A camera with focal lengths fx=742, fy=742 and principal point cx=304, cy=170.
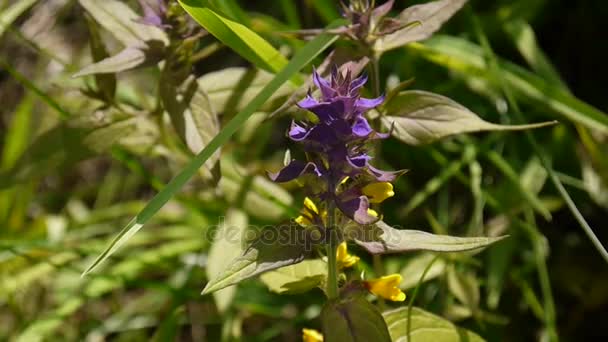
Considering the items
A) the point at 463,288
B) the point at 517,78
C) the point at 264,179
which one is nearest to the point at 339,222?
the point at 463,288

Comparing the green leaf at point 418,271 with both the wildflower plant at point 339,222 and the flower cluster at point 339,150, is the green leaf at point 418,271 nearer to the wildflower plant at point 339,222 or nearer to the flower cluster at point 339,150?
the wildflower plant at point 339,222

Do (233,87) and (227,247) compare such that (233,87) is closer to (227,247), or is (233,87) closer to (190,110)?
(190,110)

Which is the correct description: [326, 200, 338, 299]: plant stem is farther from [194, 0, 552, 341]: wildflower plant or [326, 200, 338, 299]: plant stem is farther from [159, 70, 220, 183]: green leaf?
[159, 70, 220, 183]: green leaf

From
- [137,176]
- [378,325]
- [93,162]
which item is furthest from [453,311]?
[93,162]

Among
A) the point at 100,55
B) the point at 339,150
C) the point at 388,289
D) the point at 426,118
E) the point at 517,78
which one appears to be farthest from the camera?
the point at 517,78

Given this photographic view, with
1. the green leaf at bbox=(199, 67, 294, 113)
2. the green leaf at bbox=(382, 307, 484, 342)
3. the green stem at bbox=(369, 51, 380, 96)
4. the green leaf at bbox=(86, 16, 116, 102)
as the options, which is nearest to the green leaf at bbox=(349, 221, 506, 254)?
the green leaf at bbox=(382, 307, 484, 342)

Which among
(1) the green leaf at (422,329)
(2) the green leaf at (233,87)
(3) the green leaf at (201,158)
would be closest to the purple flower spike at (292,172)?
(3) the green leaf at (201,158)

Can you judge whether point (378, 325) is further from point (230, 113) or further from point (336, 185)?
point (230, 113)
